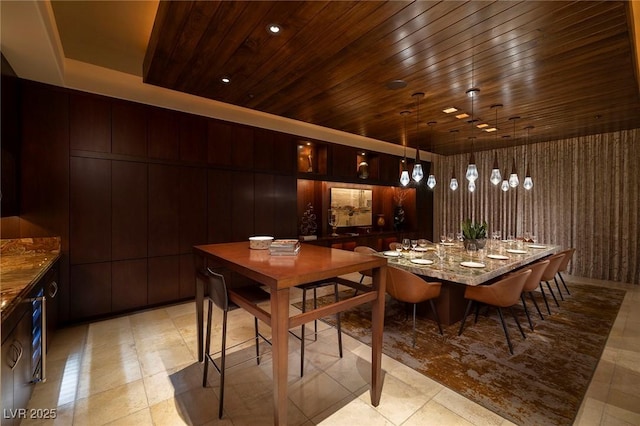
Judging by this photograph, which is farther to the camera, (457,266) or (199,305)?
(457,266)

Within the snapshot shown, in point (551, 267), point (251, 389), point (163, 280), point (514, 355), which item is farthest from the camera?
point (163, 280)

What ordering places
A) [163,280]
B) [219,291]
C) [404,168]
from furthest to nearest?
[404,168], [163,280], [219,291]

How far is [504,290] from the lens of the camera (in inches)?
110

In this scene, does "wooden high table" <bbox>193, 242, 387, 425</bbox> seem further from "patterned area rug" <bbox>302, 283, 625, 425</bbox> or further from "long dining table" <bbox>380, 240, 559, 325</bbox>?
"long dining table" <bbox>380, 240, 559, 325</bbox>

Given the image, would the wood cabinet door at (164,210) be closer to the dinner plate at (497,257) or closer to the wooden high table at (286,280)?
the wooden high table at (286,280)

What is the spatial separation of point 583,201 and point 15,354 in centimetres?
806

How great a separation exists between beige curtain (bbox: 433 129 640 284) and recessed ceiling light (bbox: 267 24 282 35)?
16.4ft

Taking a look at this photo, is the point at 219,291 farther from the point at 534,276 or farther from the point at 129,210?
the point at 534,276

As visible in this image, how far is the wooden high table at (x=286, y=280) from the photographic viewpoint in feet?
4.72

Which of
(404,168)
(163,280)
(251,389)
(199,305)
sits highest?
(404,168)

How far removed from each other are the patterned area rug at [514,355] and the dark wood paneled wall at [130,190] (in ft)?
8.01

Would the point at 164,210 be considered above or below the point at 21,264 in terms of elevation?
above

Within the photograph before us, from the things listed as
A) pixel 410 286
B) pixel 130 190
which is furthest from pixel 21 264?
pixel 410 286

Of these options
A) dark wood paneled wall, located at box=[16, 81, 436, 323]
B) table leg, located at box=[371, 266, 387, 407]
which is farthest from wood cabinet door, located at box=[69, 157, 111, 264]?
table leg, located at box=[371, 266, 387, 407]
